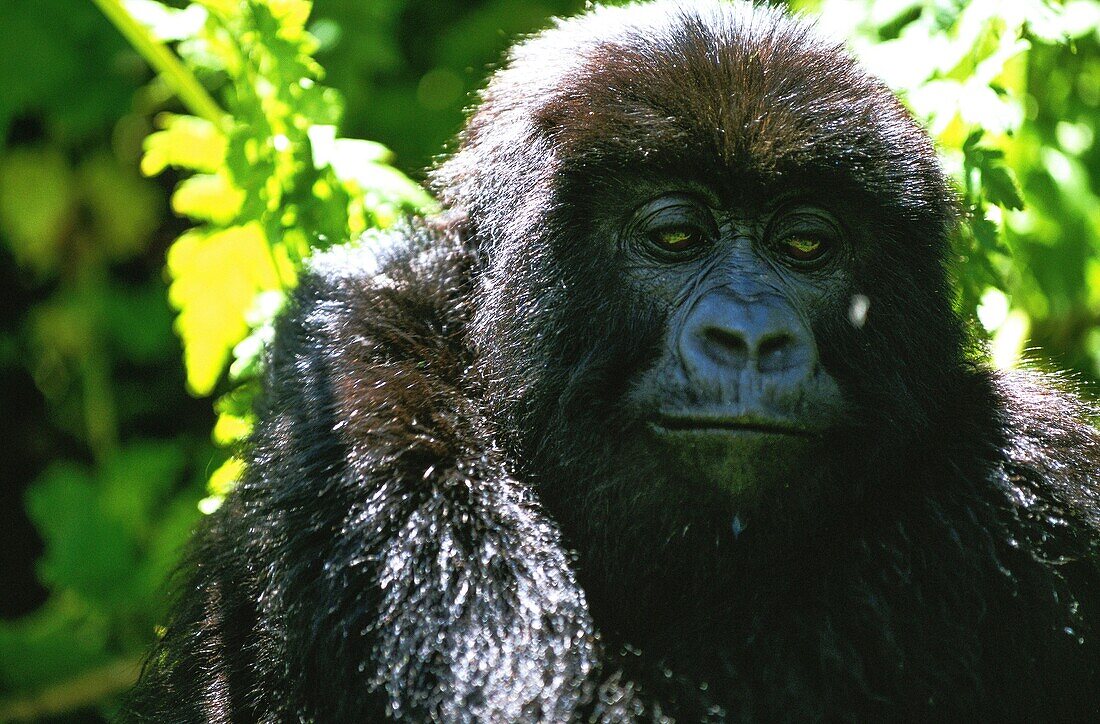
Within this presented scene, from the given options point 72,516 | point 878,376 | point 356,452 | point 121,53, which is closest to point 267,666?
point 356,452

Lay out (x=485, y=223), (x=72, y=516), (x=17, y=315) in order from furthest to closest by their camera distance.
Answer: (x=17, y=315) → (x=72, y=516) → (x=485, y=223)

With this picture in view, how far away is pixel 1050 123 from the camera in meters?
4.52

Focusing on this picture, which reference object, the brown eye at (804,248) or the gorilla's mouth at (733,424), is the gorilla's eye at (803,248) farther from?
the gorilla's mouth at (733,424)

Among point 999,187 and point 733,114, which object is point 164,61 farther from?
point 999,187

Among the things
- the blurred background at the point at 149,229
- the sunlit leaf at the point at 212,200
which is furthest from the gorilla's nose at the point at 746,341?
the sunlit leaf at the point at 212,200

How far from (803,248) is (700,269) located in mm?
268

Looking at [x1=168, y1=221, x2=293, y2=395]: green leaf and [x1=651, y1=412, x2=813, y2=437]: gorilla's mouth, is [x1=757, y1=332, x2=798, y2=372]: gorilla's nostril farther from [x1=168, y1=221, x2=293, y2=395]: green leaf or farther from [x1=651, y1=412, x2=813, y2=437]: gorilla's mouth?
[x1=168, y1=221, x2=293, y2=395]: green leaf

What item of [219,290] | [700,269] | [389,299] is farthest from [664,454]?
[219,290]

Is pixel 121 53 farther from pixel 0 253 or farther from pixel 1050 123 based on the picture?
pixel 1050 123

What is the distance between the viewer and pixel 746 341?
9.13 ft

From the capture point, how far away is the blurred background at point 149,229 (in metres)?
3.76

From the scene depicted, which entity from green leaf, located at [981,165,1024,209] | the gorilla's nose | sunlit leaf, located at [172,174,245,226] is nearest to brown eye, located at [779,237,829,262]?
the gorilla's nose

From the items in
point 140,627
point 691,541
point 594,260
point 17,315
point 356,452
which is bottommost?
point 140,627

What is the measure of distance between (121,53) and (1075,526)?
4.76 meters
